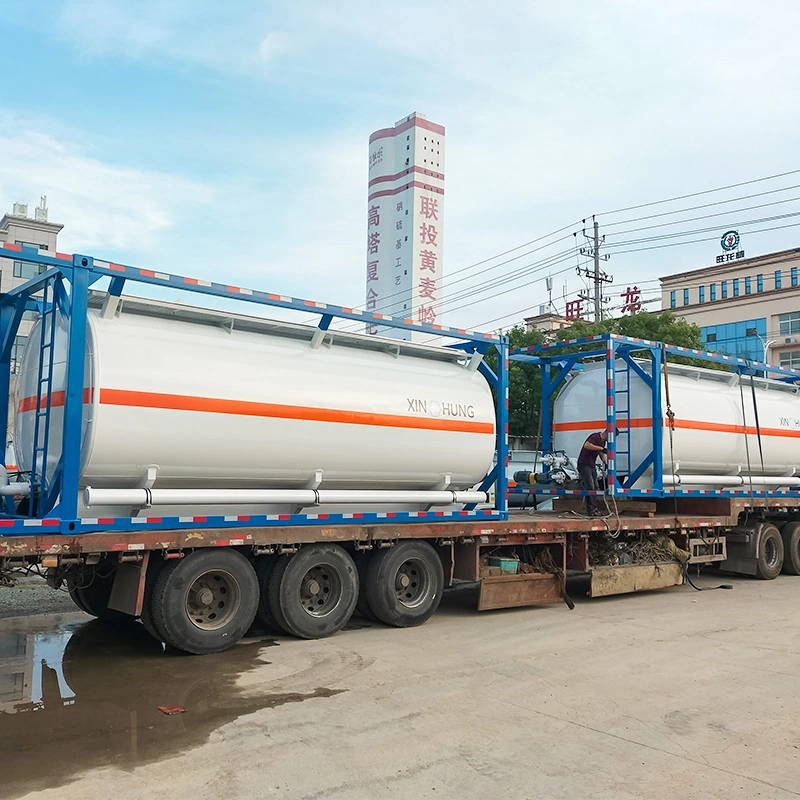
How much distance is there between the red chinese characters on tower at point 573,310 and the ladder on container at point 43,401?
2045 inches

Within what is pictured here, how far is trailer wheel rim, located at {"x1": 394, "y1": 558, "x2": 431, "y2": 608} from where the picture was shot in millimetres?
9969

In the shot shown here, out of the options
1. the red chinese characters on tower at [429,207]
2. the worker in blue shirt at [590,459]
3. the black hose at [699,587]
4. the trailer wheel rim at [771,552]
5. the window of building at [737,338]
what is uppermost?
the window of building at [737,338]

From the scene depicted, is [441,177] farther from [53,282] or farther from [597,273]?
[53,282]

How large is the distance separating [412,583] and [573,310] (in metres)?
50.6

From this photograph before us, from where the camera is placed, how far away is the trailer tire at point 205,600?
795 centimetres

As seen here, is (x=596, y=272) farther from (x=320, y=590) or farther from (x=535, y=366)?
(x=320, y=590)

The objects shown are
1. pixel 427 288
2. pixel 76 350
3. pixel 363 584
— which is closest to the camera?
pixel 76 350

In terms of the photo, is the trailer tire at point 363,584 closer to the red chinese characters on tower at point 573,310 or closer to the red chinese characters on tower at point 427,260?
the red chinese characters on tower at point 427,260

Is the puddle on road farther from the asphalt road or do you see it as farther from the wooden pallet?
the wooden pallet

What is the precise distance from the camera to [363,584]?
9.79m

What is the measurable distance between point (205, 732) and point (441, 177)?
83.3 ft

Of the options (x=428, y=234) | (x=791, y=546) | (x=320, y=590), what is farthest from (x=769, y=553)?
(x=428, y=234)

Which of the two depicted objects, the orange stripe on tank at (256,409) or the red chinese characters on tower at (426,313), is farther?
the red chinese characters on tower at (426,313)

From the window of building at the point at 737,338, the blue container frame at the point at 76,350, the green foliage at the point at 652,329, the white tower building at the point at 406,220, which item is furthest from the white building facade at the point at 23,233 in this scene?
the blue container frame at the point at 76,350
